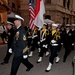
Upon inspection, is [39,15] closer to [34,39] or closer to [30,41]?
[34,39]

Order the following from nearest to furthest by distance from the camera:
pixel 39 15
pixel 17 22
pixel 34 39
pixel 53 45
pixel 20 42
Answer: pixel 20 42 < pixel 17 22 < pixel 53 45 < pixel 39 15 < pixel 34 39

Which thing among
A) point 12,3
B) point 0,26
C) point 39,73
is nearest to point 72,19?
point 12,3

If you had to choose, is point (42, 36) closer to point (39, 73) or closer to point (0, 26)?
point (39, 73)

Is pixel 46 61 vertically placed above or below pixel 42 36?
below

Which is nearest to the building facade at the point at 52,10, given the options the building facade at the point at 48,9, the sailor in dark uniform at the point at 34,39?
Answer: the building facade at the point at 48,9

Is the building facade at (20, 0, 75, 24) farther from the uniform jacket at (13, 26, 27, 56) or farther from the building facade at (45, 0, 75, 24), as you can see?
the uniform jacket at (13, 26, 27, 56)

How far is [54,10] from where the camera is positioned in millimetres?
33344

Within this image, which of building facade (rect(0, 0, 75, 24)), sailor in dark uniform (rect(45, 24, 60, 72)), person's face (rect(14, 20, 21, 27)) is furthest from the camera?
building facade (rect(0, 0, 75, 24))

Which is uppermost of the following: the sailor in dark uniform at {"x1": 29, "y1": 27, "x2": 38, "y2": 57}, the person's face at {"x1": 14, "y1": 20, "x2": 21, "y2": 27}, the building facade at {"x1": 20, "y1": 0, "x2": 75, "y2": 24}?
the building facade at {"x1": 20, "y1": 0, "x2": 75, "y2": 24}

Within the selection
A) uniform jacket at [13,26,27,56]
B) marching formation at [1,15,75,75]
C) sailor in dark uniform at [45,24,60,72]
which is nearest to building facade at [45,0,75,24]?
marching formation at [1,15,75,75]

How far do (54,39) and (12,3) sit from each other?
25508mm

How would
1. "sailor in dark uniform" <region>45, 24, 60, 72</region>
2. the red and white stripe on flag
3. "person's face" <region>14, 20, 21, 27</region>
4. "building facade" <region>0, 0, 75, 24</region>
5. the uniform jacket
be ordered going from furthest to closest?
"building facade" <region>0, 0, 75, 24</region> < the red and white stripe on flag < "sailor in dark uniform" <region>45, 24, 60, 72</region> < "person's face" <region>14, 20, 21, 27</region> < the uniform jacket

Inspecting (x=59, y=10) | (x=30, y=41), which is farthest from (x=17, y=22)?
(x=59, y=10)

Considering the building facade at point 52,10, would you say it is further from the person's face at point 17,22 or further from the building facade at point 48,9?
the person's face at point 17,22
